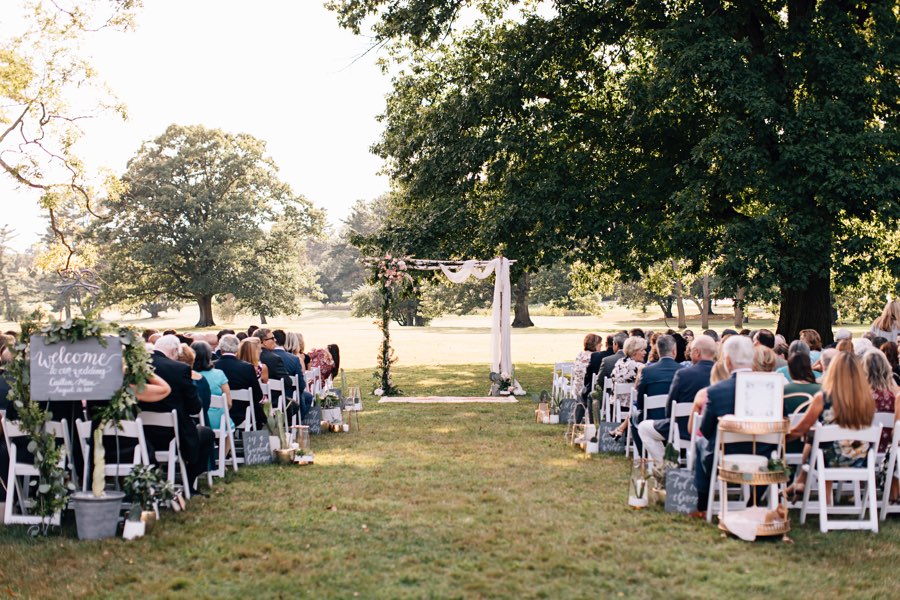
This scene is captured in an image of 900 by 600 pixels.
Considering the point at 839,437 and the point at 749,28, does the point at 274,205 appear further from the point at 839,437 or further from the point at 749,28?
the point at 839,437

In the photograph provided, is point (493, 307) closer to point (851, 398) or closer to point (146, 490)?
point (851, 398)

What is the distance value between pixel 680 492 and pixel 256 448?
463 centimetres

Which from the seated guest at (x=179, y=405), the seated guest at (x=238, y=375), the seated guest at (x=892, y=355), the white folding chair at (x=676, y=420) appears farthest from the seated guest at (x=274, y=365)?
the seated guest at (x=892, y=355)

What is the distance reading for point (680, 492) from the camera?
23.4 ft

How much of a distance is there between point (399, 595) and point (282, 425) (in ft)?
17.0

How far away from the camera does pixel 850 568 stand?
5.71m

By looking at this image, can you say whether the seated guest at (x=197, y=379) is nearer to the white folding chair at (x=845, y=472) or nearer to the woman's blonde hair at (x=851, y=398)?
the white folding chair at (x=845, y=472)

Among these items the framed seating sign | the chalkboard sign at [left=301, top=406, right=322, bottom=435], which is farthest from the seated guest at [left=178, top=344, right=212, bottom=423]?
the framed seating sign

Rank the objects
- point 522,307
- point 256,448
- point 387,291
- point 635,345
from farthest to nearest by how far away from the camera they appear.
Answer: point 522,307 → point 387,291 → point 635,345 → point 256,448

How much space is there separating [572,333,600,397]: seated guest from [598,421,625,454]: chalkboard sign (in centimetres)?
195

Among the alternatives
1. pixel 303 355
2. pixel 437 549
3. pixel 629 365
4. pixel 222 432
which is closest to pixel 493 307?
pixel 303 355

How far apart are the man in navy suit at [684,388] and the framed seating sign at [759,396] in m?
1.31

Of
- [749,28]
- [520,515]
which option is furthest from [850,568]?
[749,28]

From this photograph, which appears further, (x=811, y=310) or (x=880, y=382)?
(x=811, y=310)
